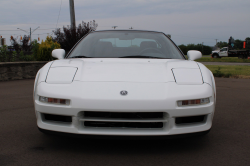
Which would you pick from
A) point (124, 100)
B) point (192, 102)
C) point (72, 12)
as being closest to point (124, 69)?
point (124, 100)

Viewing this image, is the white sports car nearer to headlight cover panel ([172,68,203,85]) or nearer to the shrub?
headlight cover panel ([172,68,203,85])

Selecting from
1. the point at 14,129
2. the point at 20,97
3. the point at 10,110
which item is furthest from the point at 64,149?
the point at 20,97

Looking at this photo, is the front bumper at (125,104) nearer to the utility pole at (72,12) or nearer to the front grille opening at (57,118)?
the front grille opening at (57,118)

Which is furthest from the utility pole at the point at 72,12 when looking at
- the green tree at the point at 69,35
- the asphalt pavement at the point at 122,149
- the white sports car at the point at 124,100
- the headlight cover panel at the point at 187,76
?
the headlight cover panel at the point at 187,76

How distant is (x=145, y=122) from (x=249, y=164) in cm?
99

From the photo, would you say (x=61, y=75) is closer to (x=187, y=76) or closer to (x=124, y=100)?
(x=124, y=100)

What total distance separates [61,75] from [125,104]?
806mm

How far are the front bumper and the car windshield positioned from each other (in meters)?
1.06

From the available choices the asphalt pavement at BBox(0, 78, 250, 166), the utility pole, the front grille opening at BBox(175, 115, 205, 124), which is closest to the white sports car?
the front grille opening at BBox(175, 115, 205, 124)

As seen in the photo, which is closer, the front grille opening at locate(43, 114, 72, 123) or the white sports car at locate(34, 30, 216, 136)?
the white sports car at locate(34, 30, 216, 136)

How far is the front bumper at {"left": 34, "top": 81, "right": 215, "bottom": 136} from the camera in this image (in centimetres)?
245

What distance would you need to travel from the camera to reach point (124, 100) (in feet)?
8.03

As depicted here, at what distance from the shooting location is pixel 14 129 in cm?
355

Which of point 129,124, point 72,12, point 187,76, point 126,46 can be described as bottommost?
point 129,124
